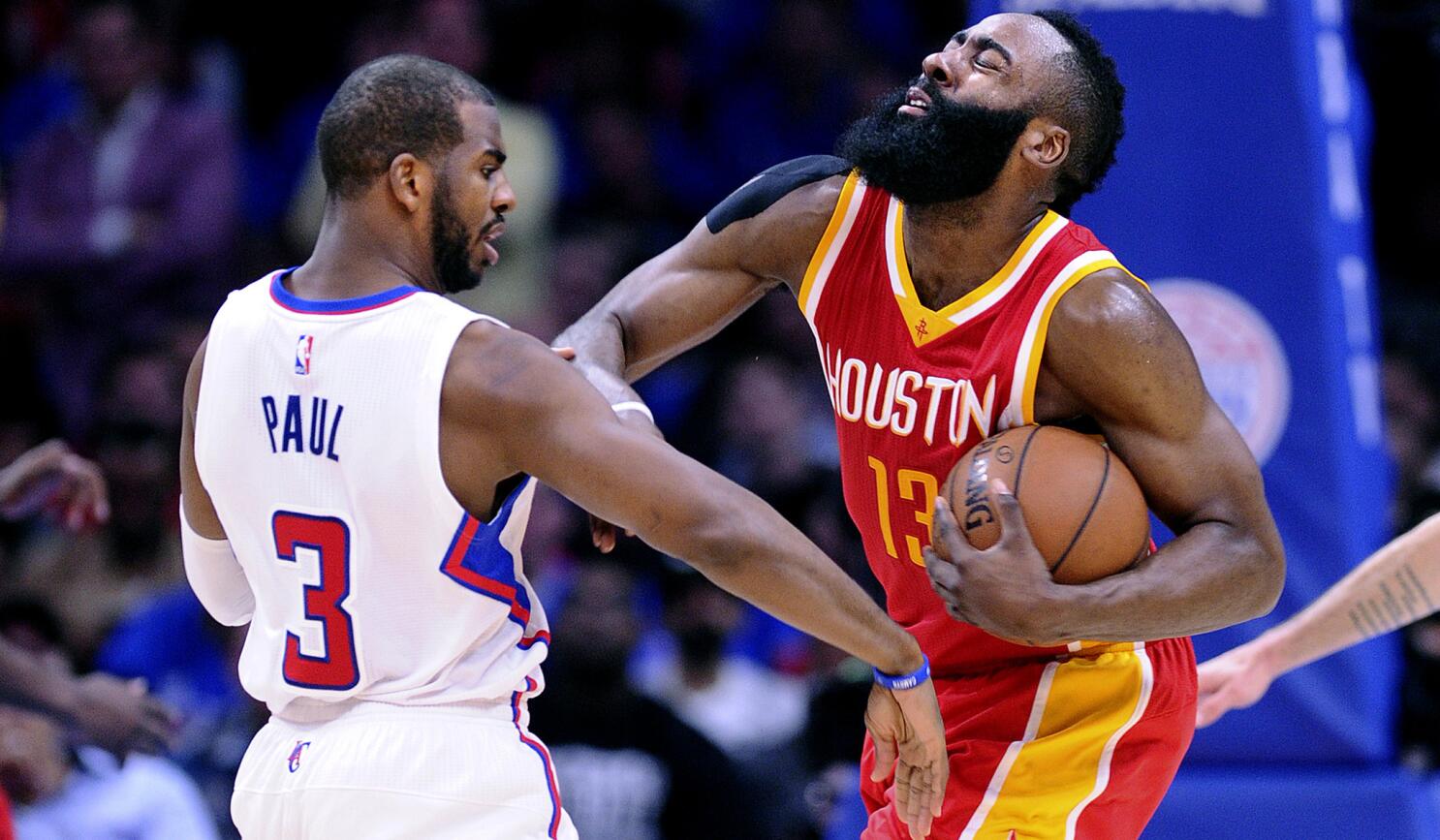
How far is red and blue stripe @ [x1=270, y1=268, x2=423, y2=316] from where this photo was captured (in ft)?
10.8

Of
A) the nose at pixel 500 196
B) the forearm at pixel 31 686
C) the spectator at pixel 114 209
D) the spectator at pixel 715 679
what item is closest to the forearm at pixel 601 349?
the nose at pixel 500 196

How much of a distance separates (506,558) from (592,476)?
0.93 feet

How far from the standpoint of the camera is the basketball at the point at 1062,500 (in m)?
3.56

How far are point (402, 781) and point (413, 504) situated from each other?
19.2 inches

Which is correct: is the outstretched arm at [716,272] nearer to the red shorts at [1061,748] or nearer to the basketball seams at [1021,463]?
the basketball seams at [1021,463]

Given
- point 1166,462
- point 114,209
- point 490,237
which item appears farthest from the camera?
point 114,209

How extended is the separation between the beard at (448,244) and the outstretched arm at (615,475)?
0.27m

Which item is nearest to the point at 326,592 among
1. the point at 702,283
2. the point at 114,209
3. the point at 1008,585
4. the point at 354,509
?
the point at 354,509

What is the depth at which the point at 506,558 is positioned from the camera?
132 inches

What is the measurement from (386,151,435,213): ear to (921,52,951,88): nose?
1.17m

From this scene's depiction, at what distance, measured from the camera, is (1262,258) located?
555 cm

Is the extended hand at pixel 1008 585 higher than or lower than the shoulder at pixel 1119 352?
lower

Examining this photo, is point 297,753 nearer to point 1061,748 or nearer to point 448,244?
point 448,244

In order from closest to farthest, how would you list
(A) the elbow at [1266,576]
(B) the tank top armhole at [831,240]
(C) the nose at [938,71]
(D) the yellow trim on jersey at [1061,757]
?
1. (A) the elbow at [1266,576]
2. (D) the yellow trim on jersey at [1061,757]
3. (C) the nose at [938,71]
4. (B) the tank top armhole at [831,240]
